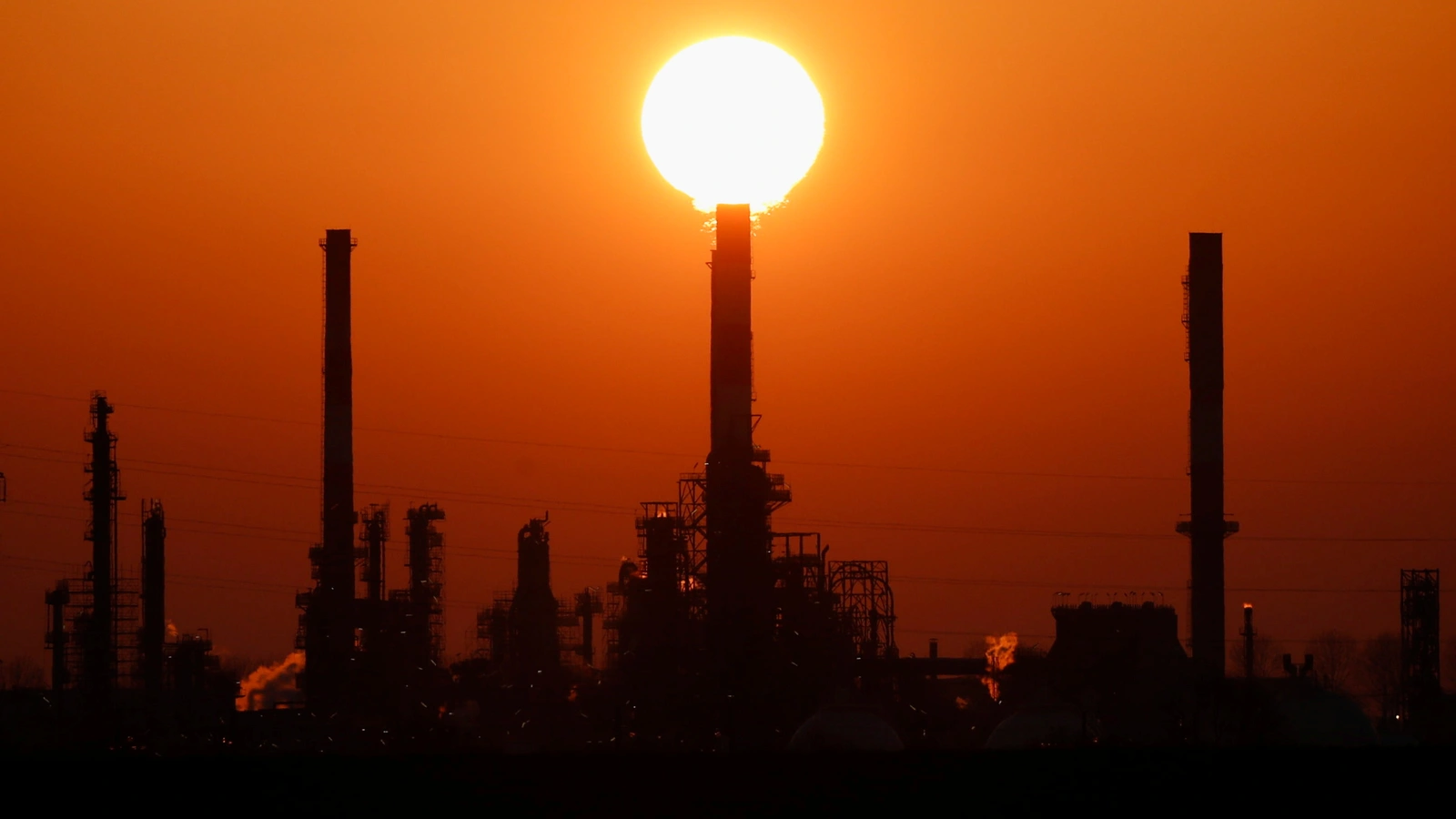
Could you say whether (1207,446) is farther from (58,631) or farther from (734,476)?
(58,631)

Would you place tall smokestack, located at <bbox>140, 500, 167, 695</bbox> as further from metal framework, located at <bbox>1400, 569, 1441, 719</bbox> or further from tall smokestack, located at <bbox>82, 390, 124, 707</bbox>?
metal framework, located at <bbox>1400, 569, 1441, 719</bbox>

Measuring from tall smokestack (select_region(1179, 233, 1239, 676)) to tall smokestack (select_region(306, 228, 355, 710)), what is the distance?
2146 centimetres

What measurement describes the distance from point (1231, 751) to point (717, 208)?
2672cm

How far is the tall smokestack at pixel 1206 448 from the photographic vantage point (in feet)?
158

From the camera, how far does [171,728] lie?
44.6m

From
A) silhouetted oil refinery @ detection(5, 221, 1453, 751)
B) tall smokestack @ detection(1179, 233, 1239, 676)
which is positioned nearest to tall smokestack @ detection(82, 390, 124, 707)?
silhouetted oil refinery @ detection(5, 221, 1453, 751)

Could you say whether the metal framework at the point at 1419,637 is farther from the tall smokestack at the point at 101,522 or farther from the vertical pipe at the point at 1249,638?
the tall smokestack at the point at 101,522

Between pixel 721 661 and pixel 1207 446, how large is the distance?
47.4 feet

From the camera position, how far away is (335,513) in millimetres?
46531

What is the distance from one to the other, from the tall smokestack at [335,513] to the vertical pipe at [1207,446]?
21496 millimetres

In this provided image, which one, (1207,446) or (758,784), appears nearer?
(758,784)

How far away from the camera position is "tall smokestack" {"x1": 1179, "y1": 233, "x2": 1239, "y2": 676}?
48281mm

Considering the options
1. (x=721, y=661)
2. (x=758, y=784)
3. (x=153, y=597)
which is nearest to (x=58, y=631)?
(x=153, y=597)

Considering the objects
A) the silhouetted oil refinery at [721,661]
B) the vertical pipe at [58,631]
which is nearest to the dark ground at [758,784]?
the silhouetted oil refinery at [721,661]
